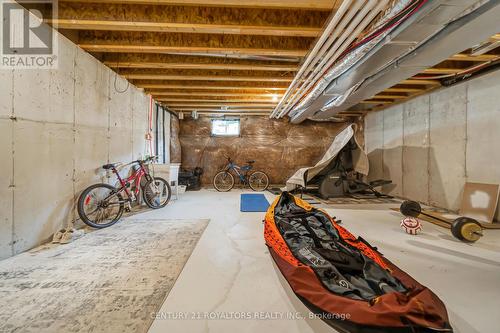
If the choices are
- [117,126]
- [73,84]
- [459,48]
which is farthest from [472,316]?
[117,126]

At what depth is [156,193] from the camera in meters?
3.67

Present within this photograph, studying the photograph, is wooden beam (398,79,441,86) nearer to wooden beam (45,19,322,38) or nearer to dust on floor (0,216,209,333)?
wooden beam (45,19,322,38)

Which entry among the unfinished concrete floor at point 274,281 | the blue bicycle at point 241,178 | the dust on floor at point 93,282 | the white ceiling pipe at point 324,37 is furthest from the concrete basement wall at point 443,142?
the dust on floor at point 93,282

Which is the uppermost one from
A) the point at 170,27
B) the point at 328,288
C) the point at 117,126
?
the point at 170,27

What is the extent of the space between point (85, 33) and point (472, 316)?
4265mm

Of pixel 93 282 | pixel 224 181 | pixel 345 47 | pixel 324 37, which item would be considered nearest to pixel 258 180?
pixel 224 181

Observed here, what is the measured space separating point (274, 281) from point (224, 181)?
14.8ft

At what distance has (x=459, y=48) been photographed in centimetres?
212

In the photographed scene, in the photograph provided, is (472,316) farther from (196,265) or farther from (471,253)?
(196,265)

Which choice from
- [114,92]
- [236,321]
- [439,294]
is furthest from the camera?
[114,92]

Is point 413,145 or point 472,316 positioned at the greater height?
point 413,145

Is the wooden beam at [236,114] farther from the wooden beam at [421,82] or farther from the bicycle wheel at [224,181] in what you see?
the wooden beam at [421,82]

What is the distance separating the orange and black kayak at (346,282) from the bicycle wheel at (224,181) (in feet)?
12.4

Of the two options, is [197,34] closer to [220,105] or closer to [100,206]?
[100,206]
